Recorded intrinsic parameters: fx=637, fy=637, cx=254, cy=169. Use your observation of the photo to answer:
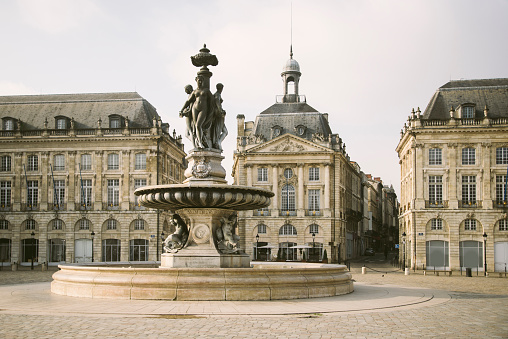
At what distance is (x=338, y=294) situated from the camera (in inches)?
639

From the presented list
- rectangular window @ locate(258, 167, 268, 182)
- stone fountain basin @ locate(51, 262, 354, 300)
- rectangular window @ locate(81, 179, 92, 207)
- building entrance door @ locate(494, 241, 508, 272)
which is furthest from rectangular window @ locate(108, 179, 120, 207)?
stone fountain basin @ locate(51, 262, 354, 300)

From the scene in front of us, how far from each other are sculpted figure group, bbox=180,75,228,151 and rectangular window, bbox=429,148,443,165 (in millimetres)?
34231

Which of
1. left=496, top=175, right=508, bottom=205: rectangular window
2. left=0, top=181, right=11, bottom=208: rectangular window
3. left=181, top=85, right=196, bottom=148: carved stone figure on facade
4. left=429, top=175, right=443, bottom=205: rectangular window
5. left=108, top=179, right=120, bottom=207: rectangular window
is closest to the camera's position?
left=181, top=85, right=196, bottom=148: carved stone figure on facade

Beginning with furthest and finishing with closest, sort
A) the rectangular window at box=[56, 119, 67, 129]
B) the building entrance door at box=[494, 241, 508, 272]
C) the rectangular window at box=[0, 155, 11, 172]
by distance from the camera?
the rectangular window at box=[56, 119, 67, 129], the rectangular window at box=[0, 155, 11, 172], the building entrance door at box=[494, 241, 508, 272]

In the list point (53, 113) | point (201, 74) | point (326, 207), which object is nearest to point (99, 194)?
point (53, 113)

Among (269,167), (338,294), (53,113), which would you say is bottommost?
(338,294)

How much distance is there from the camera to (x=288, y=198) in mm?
61312

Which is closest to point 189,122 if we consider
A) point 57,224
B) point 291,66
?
point 57,224

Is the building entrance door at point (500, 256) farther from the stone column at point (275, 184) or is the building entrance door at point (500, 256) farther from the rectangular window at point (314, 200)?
the stone column at point (275, 184)

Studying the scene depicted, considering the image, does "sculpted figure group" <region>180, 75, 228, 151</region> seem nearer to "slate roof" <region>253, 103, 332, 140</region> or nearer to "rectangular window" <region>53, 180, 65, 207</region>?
"rectangular window" <region>53, 180, 65, 207</region>

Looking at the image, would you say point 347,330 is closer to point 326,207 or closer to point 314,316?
point 314,316

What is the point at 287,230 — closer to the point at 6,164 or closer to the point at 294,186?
the point at 294,186

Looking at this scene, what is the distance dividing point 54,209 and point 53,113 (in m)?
9.04

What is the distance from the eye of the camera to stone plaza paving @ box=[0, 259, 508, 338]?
415 inches
